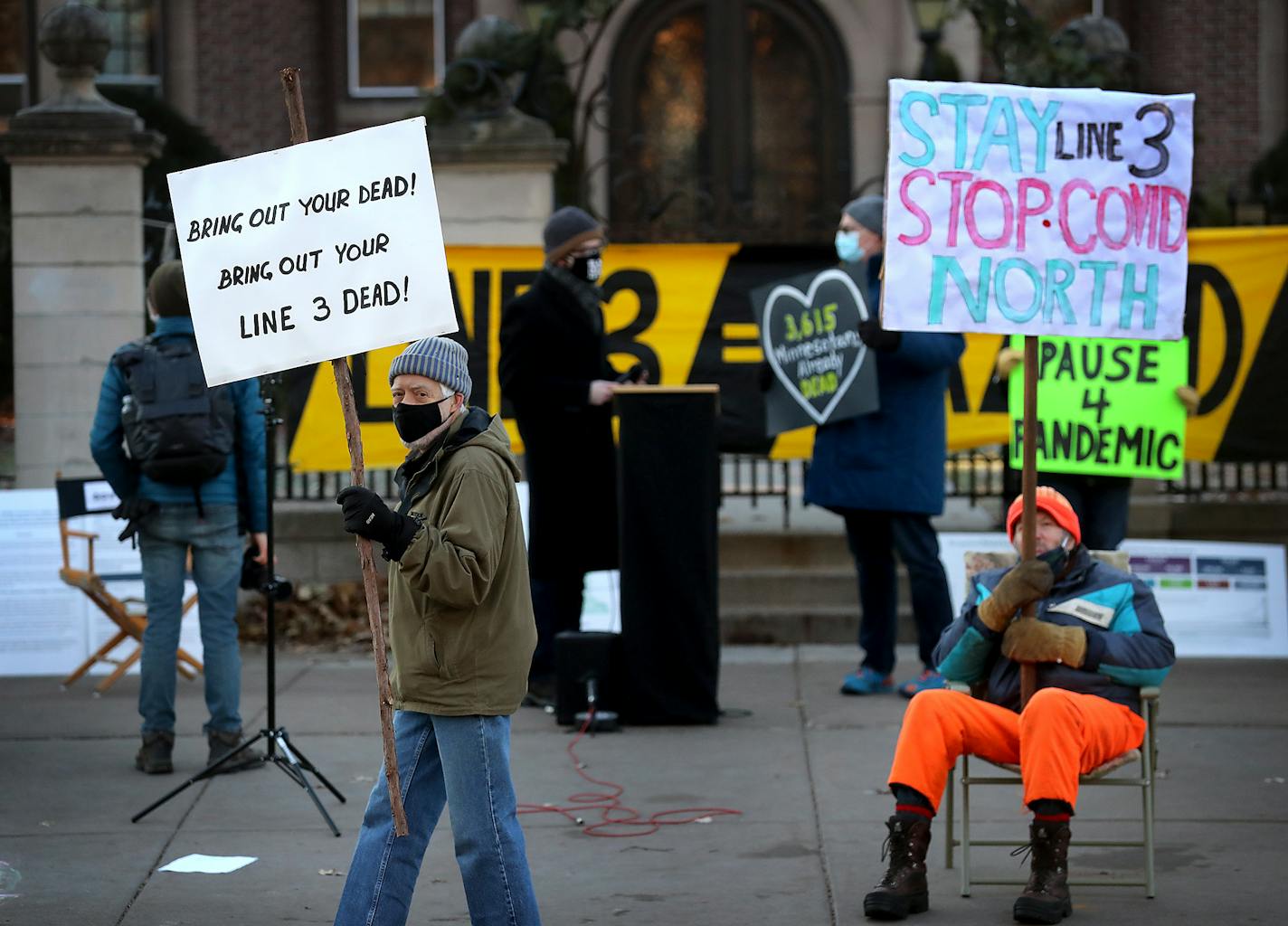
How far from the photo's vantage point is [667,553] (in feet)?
26.3

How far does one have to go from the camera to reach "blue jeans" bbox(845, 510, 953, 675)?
835cm

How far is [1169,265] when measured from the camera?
231 inches

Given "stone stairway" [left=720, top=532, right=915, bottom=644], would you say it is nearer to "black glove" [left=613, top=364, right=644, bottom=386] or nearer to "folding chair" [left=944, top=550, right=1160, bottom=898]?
"black glove" [left=613, top=364, right=644, bottom=386]

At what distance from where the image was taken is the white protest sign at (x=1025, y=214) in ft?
18.8

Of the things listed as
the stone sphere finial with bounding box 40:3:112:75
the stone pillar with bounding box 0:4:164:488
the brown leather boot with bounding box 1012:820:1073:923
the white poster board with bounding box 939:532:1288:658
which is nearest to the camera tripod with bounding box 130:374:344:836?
the brown leather boot with bounding box 1012:820:1073:923

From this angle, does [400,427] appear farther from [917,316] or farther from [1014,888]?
[1014,888]

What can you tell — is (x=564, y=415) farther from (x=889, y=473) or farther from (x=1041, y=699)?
(x=1041, y=699)

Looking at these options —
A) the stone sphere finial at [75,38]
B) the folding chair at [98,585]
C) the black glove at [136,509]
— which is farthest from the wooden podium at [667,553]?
the stone sphere finial at [75,38]

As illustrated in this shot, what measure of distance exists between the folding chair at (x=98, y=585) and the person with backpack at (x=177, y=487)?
143cm

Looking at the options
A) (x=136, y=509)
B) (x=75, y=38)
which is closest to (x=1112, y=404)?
(x=136, y=509)

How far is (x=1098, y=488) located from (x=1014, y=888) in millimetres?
3240

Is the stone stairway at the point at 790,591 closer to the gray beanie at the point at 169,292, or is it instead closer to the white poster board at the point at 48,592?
the white poster board at the point at 48,592

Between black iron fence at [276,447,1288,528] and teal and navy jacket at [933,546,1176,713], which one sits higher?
teal and navy jacket at [933,546,1176,713]

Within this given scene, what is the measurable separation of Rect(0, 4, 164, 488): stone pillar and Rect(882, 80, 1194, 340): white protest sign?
6.02 m
